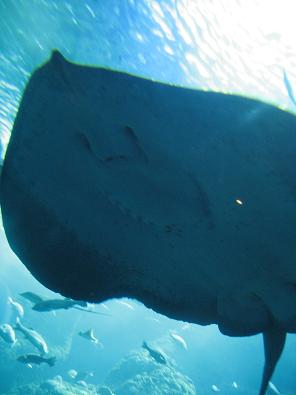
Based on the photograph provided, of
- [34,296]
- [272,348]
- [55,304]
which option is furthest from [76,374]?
[272,348]

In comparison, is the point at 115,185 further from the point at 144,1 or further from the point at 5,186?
the point at 144,1

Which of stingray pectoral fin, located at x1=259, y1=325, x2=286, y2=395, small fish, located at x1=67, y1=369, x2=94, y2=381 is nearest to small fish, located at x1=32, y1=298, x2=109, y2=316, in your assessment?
stingray pectoral fin, located at x1=259, y1=325, x2=286, y2=395

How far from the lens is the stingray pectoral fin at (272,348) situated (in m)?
1.91

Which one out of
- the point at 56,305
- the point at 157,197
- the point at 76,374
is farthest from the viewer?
the point at 76,374

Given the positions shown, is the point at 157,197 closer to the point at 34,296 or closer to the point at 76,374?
the point at 34,296

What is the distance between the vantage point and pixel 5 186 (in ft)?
6.14

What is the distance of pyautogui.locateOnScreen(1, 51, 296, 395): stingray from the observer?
1399 mm

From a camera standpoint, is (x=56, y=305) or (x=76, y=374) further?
(x=76, y=374)

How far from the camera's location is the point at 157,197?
173cm

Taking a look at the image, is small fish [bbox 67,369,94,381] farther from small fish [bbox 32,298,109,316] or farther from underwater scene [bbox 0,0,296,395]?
underwater scene [bbox 0,0,296,395]

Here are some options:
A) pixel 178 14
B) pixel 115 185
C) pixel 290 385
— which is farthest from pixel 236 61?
pixel 290 385

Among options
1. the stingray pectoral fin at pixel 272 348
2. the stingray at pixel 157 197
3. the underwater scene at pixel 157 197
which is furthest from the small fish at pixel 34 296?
the stingray pectoral fin at pixel 272 348

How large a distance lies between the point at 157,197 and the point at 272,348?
49.1 inches

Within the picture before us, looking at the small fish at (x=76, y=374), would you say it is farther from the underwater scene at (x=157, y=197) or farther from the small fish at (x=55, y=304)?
the underwater scene at (x=157, y=197)
